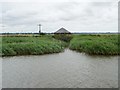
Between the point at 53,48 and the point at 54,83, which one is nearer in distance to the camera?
the point at 54,83

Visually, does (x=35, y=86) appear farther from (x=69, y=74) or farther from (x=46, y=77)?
(x=69, y=74)

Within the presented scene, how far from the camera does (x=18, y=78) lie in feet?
42.7

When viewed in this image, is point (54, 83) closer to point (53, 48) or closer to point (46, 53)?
point (46, 53)

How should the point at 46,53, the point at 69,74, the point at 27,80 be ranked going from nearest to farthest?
the point at 27,80 < the point at 69,74 < the point at 46,53

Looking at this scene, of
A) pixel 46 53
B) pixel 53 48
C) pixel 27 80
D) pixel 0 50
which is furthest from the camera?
pixel 53 48

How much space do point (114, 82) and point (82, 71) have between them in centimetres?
347

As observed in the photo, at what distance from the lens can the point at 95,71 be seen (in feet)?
49.6

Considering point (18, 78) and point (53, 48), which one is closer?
point (18, 78)

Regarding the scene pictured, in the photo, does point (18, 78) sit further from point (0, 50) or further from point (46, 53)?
point (46, 53)

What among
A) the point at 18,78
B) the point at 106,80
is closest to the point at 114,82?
the point at 106,80

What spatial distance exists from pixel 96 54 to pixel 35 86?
14.3m

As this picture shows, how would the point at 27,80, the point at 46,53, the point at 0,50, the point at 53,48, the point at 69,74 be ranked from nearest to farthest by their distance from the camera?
the point at 27,80, the point at 69,74, the point at 0,50, the point at 46,53, the point at 53,48

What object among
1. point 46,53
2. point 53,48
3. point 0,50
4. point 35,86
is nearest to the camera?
point 35,86

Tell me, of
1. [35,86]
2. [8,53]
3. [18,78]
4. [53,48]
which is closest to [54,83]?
[35,86]
